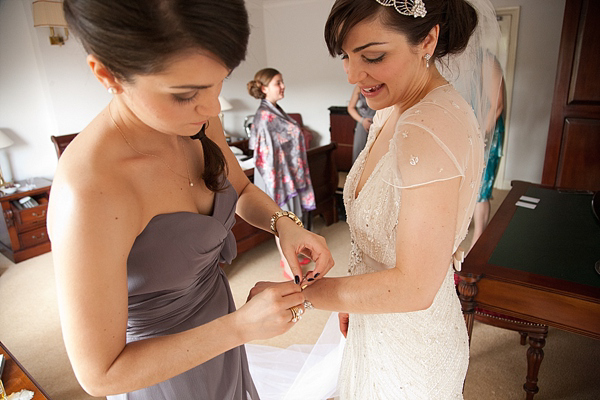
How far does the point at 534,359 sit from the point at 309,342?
3.90ft

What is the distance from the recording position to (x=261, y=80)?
11.5ft

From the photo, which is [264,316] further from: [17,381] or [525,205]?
[525,205]

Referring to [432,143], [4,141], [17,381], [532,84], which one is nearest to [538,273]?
[432,143]

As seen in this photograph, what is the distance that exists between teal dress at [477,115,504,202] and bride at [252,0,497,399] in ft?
7.05

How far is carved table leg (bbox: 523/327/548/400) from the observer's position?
1.92 meters

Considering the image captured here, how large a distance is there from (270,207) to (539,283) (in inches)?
40.4

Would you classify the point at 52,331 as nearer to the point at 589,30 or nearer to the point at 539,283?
the point at 539,283

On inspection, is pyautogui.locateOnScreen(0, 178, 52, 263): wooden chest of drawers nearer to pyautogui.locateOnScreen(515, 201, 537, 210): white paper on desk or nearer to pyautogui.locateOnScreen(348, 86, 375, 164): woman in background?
pyautogui.locateOnScreen(348, 86, 375, 164): woman in background

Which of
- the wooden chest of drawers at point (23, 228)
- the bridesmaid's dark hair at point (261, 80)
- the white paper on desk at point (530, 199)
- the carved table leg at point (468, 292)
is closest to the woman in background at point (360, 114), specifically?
the bridesmaid's dark hair at point (261, 80)

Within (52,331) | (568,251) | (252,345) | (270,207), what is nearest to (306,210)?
(252,345)

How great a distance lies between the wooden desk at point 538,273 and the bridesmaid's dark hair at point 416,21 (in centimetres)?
91

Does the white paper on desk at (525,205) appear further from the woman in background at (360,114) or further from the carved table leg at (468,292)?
the woman in background at (360,114)

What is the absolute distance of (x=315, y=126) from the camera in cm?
700

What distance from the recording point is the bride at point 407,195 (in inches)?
33.4
